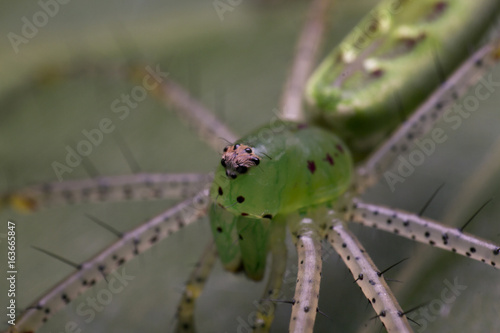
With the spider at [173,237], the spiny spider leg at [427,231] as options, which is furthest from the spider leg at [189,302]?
the spiny spider leg at [427,231]

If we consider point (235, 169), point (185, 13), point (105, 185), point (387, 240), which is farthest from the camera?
point (185, 13)

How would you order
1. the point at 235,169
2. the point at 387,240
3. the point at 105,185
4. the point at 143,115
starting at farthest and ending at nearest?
1. the point at 143,115
2. the point at 105,185
3. the point at 387,240
4. the point at 235,169

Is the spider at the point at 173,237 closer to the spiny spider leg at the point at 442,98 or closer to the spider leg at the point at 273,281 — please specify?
the spider leg at the point at 273,281

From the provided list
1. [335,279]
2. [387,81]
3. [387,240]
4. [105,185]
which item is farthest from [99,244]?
[387,81]

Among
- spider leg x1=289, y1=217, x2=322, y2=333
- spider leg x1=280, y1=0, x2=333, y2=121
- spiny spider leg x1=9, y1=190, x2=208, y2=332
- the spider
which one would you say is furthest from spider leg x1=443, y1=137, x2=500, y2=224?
spiny spider leg x1=9, y1=190, x2=208, y2=332

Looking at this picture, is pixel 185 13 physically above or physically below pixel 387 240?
above

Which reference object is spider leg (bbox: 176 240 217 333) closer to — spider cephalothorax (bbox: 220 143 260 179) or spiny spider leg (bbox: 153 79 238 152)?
spider cephalothorax (bbox: 220 143 260 179)

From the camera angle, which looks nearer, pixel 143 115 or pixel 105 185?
pixel 105 185

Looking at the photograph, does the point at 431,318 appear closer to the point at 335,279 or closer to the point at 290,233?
the point at 335,279
